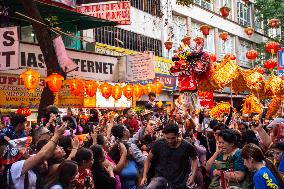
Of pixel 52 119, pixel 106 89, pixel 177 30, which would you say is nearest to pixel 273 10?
pixel 177 30

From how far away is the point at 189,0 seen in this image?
13148 millimetres

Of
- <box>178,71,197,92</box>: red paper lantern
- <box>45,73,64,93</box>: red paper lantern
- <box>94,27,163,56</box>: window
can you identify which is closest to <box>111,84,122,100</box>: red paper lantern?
<box>45,73,64,93</box>: red paper lantern

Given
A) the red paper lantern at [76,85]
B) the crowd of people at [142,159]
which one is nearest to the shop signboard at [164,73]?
the red paper lantern at [76,85]

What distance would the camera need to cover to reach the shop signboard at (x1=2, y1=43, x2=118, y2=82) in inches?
482

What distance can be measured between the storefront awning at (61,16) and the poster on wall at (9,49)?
2128mm

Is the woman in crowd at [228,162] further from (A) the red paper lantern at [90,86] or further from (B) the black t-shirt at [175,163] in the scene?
(A) the red paper lantern at [90,86]

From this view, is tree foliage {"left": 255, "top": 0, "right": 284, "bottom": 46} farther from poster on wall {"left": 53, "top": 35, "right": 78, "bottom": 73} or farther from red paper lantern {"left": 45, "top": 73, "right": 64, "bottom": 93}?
red paper lantern {"left": 45, "top": 73, "right": 64, "bottom": 93}

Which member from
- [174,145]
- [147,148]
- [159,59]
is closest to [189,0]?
[147,148]

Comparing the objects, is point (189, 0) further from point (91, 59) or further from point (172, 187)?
point (172, 187)

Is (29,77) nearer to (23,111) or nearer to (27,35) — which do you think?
(23,111)

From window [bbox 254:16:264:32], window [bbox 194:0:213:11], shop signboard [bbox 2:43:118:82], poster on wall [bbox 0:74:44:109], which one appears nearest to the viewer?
shop signboard [bbox 2:43:118:82]

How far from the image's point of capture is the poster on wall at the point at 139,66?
50.4 ft

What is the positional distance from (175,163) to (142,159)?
0.69 meters

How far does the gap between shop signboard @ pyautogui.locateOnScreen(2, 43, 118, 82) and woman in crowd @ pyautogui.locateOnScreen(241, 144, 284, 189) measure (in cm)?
845
